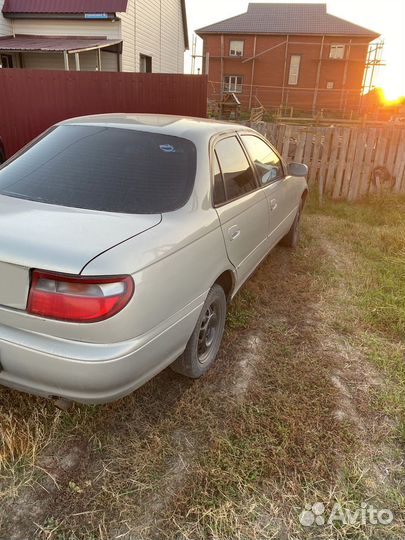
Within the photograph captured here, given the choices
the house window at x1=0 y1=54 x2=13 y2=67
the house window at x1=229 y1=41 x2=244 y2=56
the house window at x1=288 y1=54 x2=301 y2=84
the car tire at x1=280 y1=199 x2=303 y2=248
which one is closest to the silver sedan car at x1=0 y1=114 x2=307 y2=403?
the car tire at x1=280 y1=199 x2=303 y2=248

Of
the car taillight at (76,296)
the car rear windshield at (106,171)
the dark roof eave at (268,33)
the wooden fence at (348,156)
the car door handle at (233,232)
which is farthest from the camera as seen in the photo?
the dark roof eave at (268,33)

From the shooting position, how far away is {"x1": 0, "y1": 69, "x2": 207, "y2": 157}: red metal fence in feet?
27.5

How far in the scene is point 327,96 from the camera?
1319 inches

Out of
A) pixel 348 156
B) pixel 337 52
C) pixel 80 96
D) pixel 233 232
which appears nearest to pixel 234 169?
pixel 233 232

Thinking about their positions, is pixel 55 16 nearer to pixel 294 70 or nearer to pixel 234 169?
pixel 234 169

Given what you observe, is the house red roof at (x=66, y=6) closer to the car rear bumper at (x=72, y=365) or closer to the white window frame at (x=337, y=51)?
the car rear bumper at (x=72, y=365)

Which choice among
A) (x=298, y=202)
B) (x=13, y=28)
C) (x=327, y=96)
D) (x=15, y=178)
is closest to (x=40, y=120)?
(x=298, y=202)

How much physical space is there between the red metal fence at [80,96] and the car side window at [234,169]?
5.89 meters

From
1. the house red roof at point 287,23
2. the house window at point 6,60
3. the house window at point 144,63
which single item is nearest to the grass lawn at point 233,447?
the house window at point 6,60

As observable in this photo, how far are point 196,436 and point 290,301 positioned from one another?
76.8 inches

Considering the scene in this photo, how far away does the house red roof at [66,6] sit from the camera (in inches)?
564

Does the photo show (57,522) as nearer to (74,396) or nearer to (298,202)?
(74,396)

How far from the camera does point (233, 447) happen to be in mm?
2211

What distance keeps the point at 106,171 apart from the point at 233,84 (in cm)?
3494
